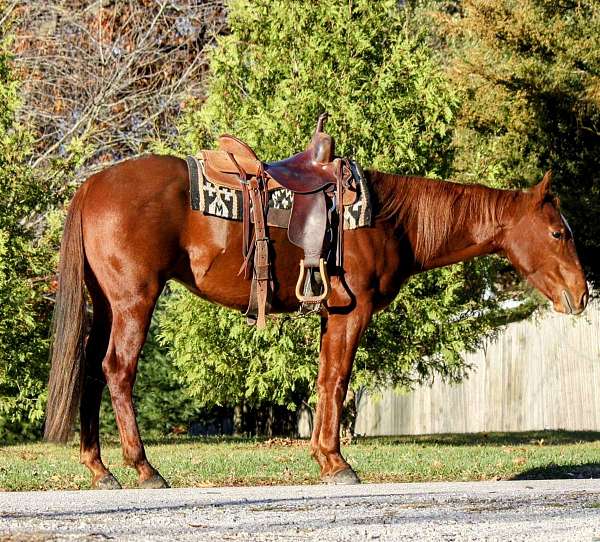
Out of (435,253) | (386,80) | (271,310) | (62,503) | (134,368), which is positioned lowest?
(62,503)

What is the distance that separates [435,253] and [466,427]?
11.6 metres

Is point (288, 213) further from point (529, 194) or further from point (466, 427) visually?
point (466, 427)

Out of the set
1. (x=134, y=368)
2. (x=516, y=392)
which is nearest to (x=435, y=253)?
(x=134, y=368)

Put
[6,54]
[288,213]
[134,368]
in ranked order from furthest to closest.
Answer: [6,54], [288,213], [134,368]

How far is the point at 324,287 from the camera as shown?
7324mm

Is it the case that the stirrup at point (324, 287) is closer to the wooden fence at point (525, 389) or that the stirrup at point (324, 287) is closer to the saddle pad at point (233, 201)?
the saddle pad at point (233, 201)

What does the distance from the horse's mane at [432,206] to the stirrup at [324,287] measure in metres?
0.64

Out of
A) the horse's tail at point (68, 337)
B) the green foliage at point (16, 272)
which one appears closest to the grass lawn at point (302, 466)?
the horse's tail at point (68, 337)

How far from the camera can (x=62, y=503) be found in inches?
222

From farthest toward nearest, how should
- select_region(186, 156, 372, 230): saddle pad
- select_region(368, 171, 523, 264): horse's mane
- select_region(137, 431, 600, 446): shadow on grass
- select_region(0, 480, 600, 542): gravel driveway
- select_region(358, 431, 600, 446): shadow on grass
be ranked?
1. select_region(358, 431, 600, 446): shadow on grass
2. select_region(137, 431, 600, 446): shadow on grass
3. select_region(368, 171, 523, 264): horse's mane
4. select_region(186, 156, 372, 230): saddle pad
5. select_region(0, 480, 600, 542): gravel driveway

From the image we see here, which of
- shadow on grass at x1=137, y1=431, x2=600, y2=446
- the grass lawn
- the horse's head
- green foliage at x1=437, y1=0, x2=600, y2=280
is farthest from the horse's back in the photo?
green foliage at x1=437, y1=0, x2=600, y2=280

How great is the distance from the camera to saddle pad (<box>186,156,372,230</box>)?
23.9 ft

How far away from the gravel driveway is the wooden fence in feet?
35.0

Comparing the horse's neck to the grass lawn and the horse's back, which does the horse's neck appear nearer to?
the horse's back
